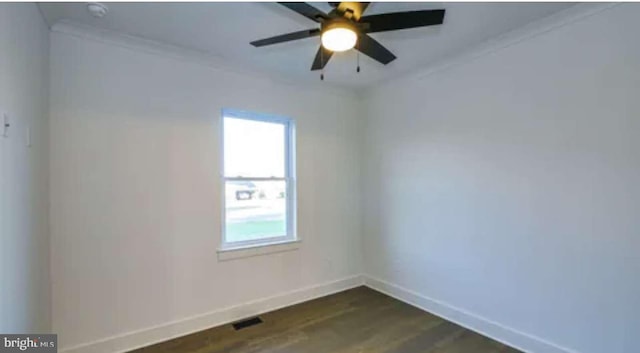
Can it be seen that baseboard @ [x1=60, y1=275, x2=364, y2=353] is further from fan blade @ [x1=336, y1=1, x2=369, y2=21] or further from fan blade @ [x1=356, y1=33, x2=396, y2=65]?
fan blade @ [x1=336, y1=1, x2=369, y2=21]

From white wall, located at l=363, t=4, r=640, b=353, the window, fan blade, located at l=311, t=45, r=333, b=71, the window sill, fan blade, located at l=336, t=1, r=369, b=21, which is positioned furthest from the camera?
the window

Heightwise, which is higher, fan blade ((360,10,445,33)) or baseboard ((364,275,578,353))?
fan blade ((360,10,445,33))

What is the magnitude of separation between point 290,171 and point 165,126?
4.63 ft

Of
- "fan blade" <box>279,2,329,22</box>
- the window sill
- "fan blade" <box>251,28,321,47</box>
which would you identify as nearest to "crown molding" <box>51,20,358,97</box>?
"fan blade" <box>251,28,321,47</box>

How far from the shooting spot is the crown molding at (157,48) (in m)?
2.44

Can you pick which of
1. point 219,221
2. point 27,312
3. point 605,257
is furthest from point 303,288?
point 605,257

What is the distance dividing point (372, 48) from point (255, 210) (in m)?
2.06

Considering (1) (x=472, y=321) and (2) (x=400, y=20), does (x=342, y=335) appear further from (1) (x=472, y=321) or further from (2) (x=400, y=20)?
(2) (x=400, y=20)

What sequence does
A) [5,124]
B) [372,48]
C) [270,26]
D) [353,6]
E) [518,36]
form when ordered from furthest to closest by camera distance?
[518,36] < [270,26] < [372,48] < [353,6] < [5,124]

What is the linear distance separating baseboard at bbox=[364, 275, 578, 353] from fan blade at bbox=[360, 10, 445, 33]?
2.54 metres

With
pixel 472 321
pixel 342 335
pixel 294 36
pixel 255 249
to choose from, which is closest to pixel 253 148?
pixel 255 249

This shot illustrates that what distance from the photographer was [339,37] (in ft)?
6.47

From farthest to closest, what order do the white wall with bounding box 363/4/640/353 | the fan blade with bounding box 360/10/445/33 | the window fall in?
the window
the white wall with bounding box 363/4/640/353
the fan blade with bounding box 360/10/445/33

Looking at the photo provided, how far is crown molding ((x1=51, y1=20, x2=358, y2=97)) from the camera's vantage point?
2443 mm
